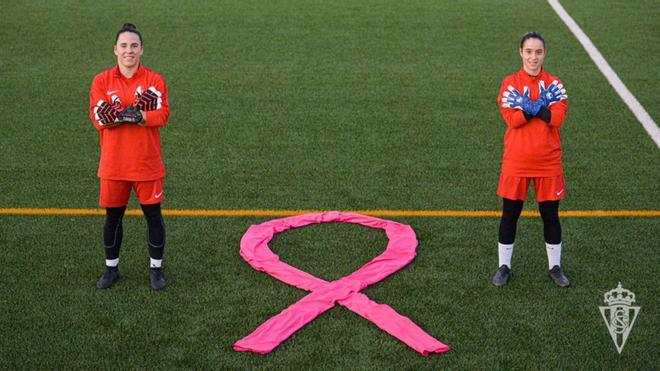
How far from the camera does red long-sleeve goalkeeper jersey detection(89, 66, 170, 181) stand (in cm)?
601

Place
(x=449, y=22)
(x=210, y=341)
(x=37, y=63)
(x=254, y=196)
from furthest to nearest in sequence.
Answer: (x=449, y=22) → (x=37, y=63) → (x=254, y=196) → (x=210, y=341)

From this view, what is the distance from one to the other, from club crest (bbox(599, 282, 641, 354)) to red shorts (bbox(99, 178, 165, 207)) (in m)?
3.15

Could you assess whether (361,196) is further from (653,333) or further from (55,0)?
(55,0)

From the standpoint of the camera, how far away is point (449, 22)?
43.6 ft

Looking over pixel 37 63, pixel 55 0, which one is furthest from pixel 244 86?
pixel 55 0

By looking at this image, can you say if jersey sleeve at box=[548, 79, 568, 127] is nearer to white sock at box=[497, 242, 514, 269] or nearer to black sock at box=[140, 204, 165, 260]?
white sock at box=[497, 242, 514, 269]

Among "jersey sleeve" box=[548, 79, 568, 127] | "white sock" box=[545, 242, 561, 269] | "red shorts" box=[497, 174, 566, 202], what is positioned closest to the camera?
"jersey sleeve" box=[548, 79, 568, 127]

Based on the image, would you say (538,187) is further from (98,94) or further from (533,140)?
(98,94)

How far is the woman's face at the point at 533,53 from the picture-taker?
6023 mm

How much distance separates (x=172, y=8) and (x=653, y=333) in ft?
32.6

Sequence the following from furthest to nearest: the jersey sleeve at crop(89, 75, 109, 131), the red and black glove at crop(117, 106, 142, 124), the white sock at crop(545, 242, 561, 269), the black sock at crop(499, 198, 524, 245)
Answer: the white sock at crop(545, 242, 561, 269) < the black sock at crop(499, 198, 524, 245) < the jersey sleeve at crop(89, 75, 109, 131) < the red and black glove at crop(117, 106, 142, 124)

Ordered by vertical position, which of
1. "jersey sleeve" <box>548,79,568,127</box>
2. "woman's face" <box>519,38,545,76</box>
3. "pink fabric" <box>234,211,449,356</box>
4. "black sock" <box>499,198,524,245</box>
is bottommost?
"pink fabric" <box>234,211,449,356</box>

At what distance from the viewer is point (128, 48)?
5895 millimetres

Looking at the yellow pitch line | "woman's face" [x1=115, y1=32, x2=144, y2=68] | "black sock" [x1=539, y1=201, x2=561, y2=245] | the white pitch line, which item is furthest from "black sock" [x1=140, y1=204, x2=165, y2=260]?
the white pitch line
